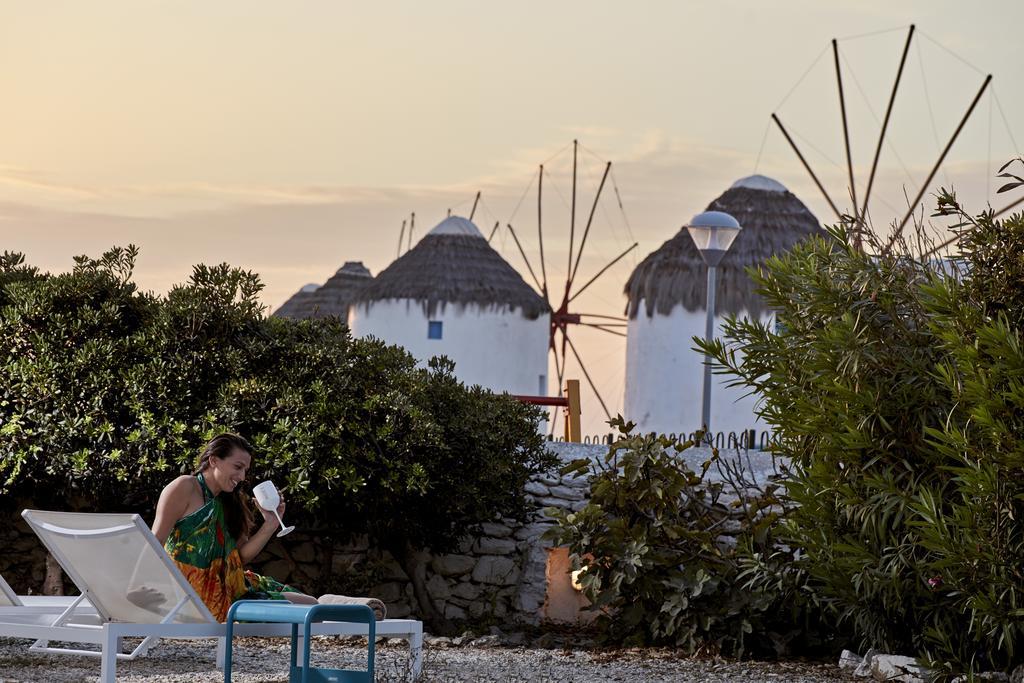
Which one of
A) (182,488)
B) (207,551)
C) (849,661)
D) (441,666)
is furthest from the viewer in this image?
(849,661)

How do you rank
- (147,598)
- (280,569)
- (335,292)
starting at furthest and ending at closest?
(335,292) → (280,569) → (147,598)

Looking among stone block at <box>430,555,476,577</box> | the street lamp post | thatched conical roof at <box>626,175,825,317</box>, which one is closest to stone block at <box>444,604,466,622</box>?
stone block at <box>430,555,476,577</box>

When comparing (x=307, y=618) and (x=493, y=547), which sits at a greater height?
(x=307, y=618)

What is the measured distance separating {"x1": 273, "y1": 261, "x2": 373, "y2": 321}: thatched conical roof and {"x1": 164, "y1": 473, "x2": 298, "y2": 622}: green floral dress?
31.2 metres

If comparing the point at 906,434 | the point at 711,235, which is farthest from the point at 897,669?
the point at 711,235

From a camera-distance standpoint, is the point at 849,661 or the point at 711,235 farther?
the point at 711,235

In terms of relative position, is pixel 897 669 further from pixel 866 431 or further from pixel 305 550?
pixel 305 550

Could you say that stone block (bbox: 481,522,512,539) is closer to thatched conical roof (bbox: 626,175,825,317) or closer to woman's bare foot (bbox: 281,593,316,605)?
woman's bare foot (bbox: 281,593,316,605)

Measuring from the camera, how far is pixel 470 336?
95.7 feet

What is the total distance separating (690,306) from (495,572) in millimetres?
16288

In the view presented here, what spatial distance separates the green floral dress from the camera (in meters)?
6.92

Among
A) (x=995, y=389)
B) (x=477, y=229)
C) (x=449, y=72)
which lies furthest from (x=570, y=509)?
(x=477, y=229)

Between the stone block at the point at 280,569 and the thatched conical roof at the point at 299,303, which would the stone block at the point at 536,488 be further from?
the thatched conical roof at the point at 299,303

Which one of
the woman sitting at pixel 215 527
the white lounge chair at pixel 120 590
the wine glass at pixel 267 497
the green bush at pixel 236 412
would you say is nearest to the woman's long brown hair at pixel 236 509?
the woman sitting at pixel 215 527
